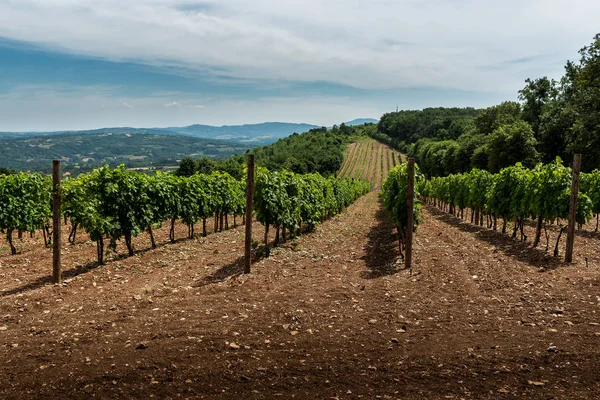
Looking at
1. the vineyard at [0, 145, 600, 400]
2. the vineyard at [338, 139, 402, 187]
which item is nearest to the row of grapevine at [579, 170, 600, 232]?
the vineyard at [0, 145, 600, 400]

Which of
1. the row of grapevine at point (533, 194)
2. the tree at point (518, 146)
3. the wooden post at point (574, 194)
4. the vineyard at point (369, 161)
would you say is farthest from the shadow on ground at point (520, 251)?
the vineyard at point (369, 161)

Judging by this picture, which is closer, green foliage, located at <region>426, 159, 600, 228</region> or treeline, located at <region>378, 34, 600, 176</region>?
green foliage, located at <region>426, 159, 600, 228</region>

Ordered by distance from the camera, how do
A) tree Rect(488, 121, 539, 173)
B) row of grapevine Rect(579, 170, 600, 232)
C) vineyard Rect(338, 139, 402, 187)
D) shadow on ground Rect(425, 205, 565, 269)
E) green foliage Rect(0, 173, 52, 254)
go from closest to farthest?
shadow on ground Rect(425, 205, 565, 269) < green foliage Rect(0, 173, 52, 254) < row of grapevine Rect(579, 170, 600, 232) < tree Rect(488, 121, 539, 173) < vineyard Rect(338, 139, 402, 187)

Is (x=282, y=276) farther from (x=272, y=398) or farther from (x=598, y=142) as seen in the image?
(x=598, y=142)

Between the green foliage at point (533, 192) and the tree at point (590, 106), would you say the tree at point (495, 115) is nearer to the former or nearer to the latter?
the tree at point (590, 106)

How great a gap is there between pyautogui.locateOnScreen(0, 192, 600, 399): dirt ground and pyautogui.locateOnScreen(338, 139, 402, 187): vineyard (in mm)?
98737

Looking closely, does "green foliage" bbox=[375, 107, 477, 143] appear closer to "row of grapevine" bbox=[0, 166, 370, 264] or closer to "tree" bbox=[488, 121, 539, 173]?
"tree" bbox=[488, 121, 539, 173]

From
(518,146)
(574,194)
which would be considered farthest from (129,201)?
(518,146)

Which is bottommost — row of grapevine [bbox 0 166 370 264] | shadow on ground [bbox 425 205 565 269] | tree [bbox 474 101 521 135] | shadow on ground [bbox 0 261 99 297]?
shadow on ground [bbox 0 261 99 297]

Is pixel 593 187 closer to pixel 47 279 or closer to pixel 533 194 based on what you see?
pixel 533 194

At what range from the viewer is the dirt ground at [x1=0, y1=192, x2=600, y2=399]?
17.6 ft

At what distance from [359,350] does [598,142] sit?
121ft

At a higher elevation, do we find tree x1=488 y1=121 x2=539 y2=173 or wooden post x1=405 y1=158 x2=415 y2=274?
tree x1=488 y1=121 x2=539 y2=173

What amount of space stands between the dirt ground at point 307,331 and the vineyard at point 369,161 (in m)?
98.7
